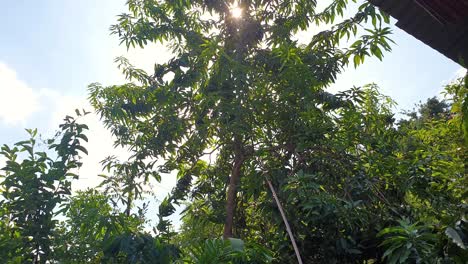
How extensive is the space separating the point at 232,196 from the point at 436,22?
444cm

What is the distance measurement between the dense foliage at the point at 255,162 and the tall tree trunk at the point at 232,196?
0.02 metres

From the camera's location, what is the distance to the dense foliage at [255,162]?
3.25 metres

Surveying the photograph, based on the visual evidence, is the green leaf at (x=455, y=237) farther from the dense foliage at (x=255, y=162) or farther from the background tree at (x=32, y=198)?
the background tree at (x=32, y=198)

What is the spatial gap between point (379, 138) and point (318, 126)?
3.32ft

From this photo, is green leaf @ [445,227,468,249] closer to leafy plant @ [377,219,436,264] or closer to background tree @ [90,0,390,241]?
leafy plant @ [377,219,436,264]

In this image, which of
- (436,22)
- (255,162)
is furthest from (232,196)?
(436,22)

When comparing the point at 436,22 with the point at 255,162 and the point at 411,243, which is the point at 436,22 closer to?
the point at 411,243

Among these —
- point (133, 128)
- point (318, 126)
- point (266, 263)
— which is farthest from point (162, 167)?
point (266, 263)

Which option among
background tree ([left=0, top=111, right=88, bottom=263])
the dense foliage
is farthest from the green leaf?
background tree ([left=0, top=111, right=88, bottom=263])

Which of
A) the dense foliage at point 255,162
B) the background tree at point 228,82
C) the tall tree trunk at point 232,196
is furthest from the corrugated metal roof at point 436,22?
the tall tree trunk at point 232,196

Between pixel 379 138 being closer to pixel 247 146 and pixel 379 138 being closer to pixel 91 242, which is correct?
pixel 247 146

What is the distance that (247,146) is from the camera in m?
6.79

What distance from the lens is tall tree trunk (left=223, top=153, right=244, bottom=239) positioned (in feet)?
20.7

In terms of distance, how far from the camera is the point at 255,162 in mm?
5902
